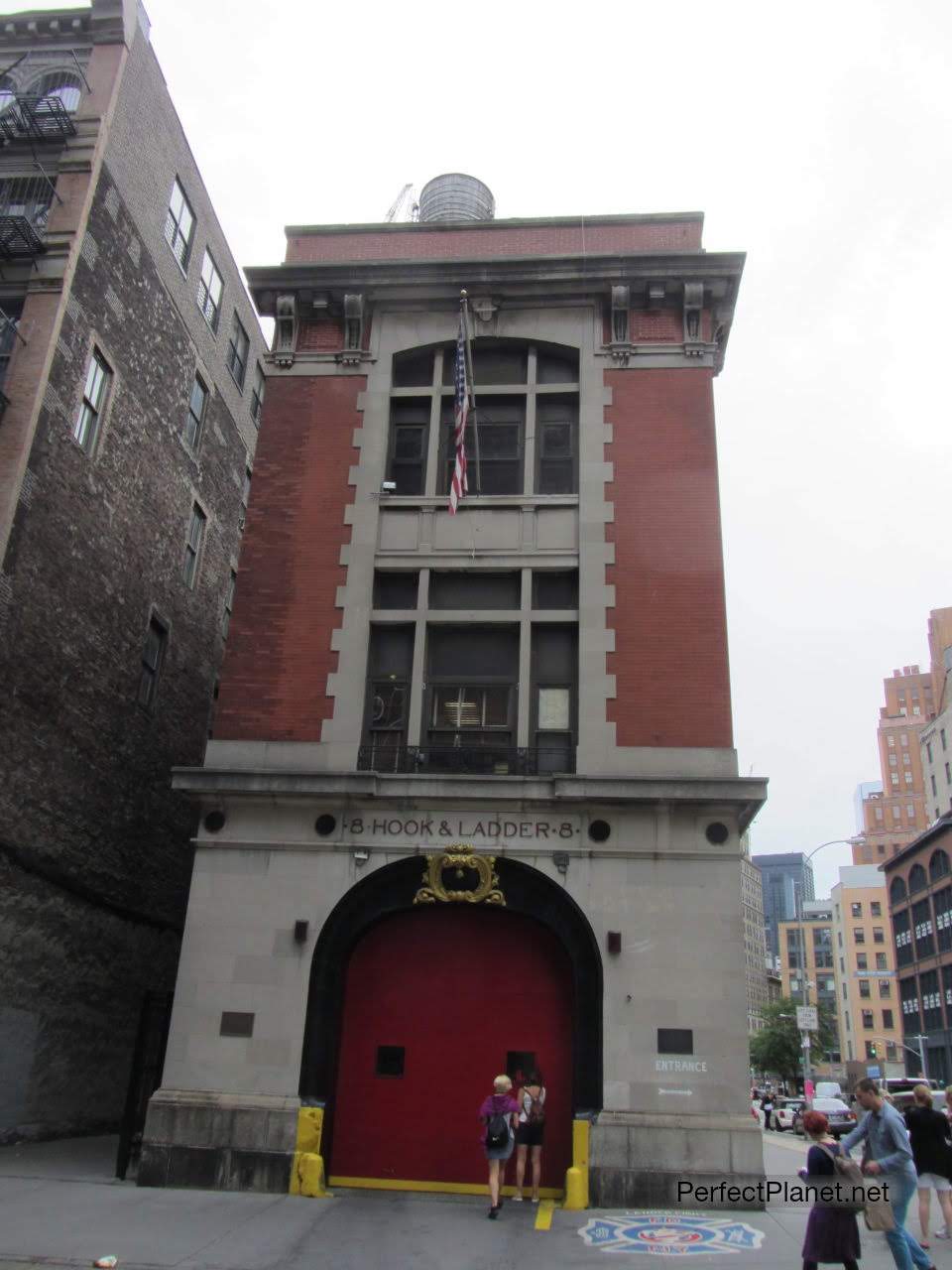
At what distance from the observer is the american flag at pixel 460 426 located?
55.5 ft

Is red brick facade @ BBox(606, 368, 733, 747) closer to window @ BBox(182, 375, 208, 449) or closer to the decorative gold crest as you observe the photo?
the decorative gold crest

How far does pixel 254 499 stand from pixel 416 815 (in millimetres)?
6564

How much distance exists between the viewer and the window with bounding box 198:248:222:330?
28.1 metres

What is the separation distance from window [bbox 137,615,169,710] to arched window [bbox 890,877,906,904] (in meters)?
76.1

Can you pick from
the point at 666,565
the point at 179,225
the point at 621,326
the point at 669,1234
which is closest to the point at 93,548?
the point at 179,225

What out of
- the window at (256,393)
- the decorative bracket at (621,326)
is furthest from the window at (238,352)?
the decorative bracket at (621,326)

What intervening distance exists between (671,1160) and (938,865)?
7125 cm

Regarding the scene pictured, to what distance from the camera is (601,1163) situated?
13.4 m

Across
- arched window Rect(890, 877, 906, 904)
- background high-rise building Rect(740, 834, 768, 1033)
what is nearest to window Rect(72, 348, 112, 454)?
arched window Rect(890, 877, 906, 904)

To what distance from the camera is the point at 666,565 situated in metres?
16.8

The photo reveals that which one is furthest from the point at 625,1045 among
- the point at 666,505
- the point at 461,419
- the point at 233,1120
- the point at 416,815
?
the point at 461,419

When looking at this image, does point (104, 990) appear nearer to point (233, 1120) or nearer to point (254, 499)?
point (233, 1120)

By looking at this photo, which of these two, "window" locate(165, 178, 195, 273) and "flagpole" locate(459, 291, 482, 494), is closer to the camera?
"flagpole" locate(459, 291, 482, 494)

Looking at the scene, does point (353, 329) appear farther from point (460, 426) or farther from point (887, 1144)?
point (887, 1144)
